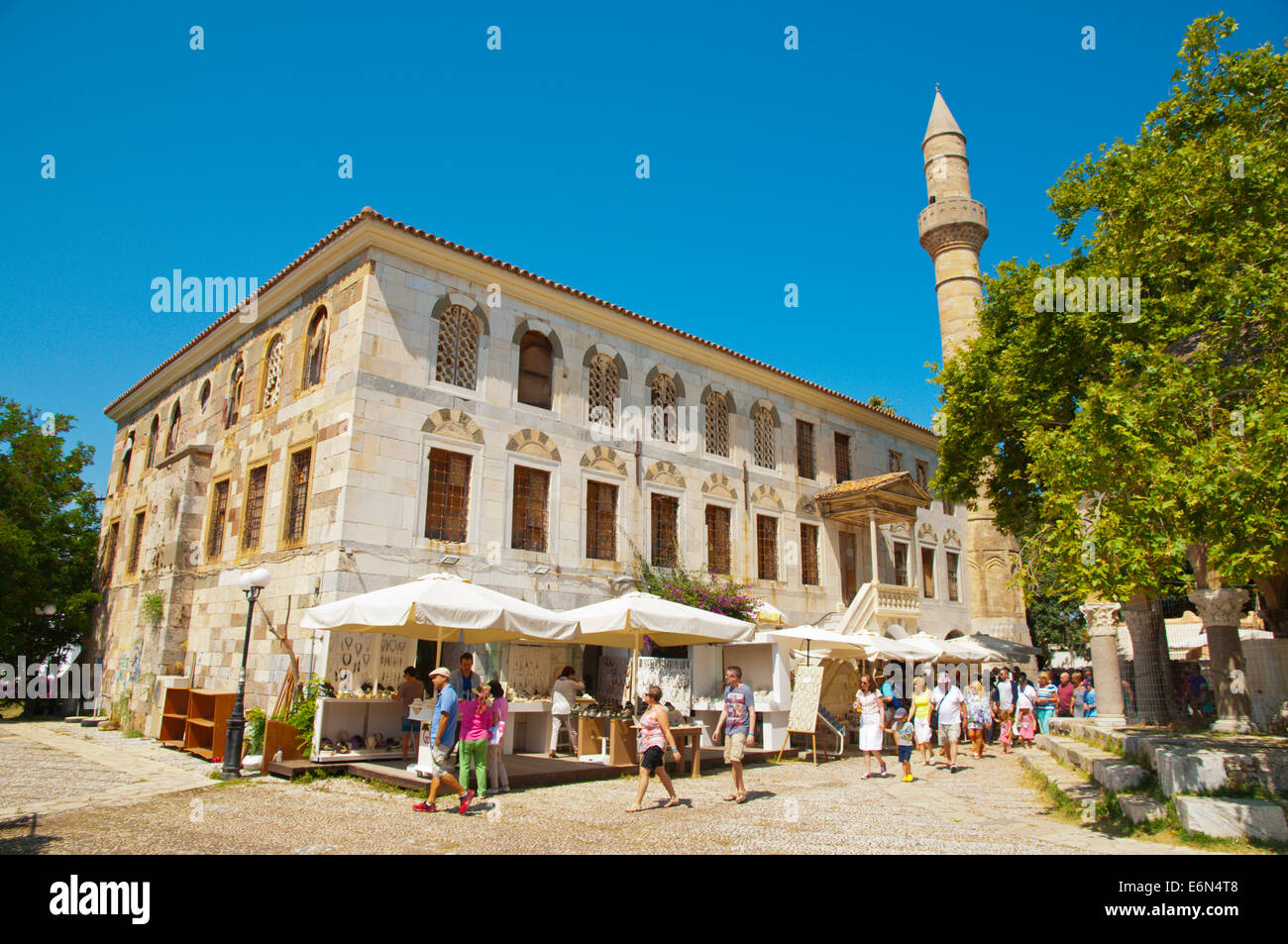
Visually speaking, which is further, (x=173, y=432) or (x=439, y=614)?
(x=173, y=432)

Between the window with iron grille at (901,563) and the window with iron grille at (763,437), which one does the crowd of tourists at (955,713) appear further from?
the window with iron grille at (763,437)

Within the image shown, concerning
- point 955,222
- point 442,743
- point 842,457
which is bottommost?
point 442,743

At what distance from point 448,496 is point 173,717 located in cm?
642

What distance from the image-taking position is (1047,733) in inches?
797

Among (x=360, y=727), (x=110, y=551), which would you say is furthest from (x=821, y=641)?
(x=110, y=551)

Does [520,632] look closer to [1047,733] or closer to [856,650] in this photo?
[856,650]

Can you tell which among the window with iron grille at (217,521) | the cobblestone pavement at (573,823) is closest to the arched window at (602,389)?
the window with iron grille at (217,521)

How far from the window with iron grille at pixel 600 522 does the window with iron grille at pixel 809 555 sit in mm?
6478

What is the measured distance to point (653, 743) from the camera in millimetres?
9211

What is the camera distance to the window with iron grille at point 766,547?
66.2 ft

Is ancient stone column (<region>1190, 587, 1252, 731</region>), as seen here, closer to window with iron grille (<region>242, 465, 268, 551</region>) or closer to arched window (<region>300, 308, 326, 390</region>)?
arched window (<region>300, 308, 326, 390</region>)

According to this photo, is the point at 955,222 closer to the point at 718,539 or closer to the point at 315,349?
the point at 718,539

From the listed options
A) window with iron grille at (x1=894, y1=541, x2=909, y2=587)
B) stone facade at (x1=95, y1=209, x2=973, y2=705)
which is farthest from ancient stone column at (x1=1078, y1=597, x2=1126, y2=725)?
window with iron grille at (x1=894, y1=541, x2=909, y2=587)
